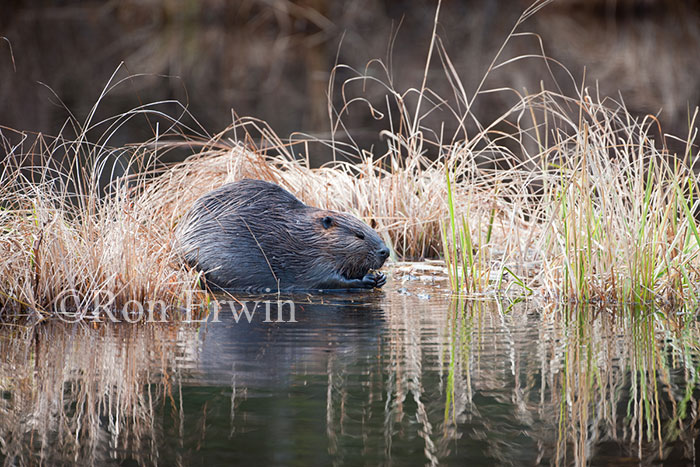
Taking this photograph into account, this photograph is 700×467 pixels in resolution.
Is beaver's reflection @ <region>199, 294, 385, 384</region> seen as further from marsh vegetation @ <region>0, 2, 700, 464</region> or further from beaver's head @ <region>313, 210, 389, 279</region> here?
beaver's head @ <region>313, 210, 389, 279</region>

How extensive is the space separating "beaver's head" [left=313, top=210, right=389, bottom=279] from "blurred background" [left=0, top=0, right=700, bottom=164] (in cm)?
414

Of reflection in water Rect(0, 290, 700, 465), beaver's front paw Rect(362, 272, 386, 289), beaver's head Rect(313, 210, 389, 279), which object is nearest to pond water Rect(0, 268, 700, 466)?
reflection in water Rect(0, 290, 700, 465)

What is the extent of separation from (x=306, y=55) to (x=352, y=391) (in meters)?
21.6

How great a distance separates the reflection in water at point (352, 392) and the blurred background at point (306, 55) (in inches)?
233

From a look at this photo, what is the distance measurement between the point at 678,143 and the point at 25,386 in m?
10.1

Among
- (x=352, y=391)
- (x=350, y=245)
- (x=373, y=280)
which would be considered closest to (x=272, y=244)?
(x=350, y=245)

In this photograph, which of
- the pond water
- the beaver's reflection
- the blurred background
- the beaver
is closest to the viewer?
the pond water

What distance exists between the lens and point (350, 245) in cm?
588

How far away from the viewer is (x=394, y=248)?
711 cm

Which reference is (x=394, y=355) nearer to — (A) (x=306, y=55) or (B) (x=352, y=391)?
(B) (x=352, y=391)

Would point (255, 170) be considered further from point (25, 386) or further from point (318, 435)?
point (318, 435)

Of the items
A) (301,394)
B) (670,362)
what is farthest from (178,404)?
(670,362)

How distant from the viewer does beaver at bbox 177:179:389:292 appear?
5.68m

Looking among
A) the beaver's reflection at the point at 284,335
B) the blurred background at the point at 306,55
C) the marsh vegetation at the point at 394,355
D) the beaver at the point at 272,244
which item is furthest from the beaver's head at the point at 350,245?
the blurred background at the point at 306,55
